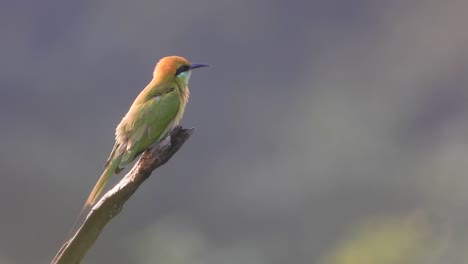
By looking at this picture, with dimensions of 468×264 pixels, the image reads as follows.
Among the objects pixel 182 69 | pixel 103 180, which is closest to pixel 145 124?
pixel 103 180

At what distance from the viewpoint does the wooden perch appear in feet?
6.91

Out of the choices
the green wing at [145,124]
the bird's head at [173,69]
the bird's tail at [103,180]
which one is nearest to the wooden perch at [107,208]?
the bird's tail at [103,180]

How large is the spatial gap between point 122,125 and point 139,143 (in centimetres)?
17

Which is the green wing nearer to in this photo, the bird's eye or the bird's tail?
the bird's tail

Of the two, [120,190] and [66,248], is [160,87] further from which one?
[66,248]

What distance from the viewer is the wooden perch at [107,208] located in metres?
2.11

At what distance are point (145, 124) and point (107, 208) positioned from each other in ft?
1.76

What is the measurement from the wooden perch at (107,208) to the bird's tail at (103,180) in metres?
0.08

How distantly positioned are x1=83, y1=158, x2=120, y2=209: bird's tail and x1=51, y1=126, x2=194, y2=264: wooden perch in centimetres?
8

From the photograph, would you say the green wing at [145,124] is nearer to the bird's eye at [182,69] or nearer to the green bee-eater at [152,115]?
the green bee-eater at [152,115]

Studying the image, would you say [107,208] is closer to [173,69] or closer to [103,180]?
[103,180]

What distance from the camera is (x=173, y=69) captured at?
112 inches

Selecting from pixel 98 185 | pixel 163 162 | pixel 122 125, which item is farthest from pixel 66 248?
pixel 122 125

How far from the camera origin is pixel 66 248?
2119 mm
